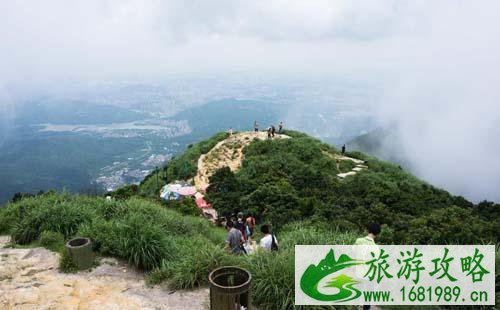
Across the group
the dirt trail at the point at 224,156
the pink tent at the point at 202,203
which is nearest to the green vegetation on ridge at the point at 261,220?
the pink tent at the point at 202,203

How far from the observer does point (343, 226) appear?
43.7 ft

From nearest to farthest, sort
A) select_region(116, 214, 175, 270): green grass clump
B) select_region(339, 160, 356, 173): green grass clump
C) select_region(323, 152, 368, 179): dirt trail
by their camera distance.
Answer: select_region(116, 214, 175, 270): green grass clump
select_region(323, 152, 368, 179): dirt trail
select_region(339, 160, 356, 173): green grass clump

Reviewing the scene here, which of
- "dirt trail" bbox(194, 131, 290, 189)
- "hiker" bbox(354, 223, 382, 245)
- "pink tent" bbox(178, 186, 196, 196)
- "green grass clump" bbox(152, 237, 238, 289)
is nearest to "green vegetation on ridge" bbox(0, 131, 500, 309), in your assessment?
"green grass clump" bbox(152, 237, 238, 289)

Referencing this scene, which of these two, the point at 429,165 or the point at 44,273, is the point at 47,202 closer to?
the point at 44,273

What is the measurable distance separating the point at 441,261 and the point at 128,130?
205 meters

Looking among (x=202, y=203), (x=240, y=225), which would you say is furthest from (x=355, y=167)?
(x=240, y=225)

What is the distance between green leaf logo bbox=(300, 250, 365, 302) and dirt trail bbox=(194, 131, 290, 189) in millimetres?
20144

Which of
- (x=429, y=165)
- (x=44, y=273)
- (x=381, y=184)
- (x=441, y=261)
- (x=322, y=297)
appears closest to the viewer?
(x=322, y=297)

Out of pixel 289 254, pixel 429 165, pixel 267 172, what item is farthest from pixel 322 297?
pixel 429 165

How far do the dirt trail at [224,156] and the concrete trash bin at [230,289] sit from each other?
20164 millimetres

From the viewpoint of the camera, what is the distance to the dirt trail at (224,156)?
1131 inches

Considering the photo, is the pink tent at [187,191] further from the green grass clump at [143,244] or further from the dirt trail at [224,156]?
the green grass clump at [143,244]

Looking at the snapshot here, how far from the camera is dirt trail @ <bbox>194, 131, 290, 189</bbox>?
28.7 m

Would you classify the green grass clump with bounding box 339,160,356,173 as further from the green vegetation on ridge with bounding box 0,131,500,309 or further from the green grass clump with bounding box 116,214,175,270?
the green grass clump with bounding box 116,214,175,270
